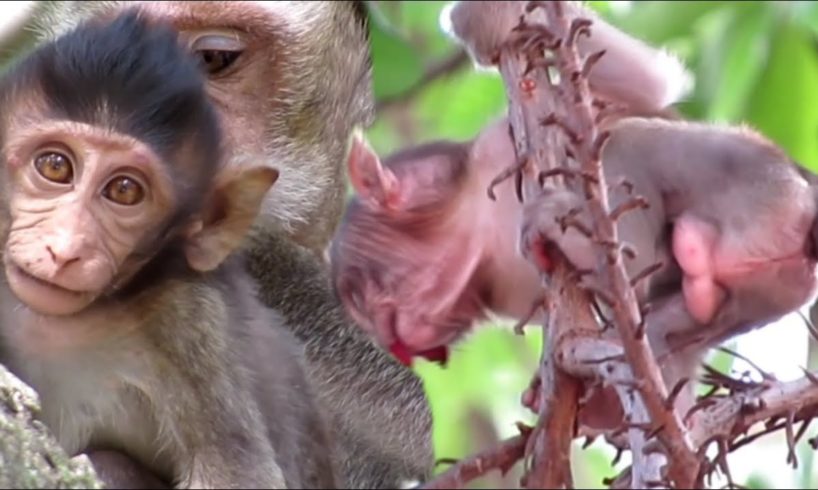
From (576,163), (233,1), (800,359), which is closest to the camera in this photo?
(576,163)

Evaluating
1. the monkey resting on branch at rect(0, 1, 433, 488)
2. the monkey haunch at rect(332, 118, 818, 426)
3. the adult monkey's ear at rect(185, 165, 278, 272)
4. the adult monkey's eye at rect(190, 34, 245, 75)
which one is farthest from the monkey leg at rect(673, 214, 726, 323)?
the adult monkey's eye at rect(190, 34, 245, 75)

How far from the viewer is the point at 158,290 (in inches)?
102

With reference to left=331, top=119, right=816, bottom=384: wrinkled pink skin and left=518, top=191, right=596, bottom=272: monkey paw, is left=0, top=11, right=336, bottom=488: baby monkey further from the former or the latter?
left=518, top=191, right=596, bottom=272: monkey paw

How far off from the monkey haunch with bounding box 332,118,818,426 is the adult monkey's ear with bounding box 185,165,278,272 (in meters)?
0.15

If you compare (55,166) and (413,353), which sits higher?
(55,166)

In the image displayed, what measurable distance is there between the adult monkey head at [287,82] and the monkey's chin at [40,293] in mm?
1061

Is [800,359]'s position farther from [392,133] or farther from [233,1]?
[392,133]

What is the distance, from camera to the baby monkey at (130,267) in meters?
2.47

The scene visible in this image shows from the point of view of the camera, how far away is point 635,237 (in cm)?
239

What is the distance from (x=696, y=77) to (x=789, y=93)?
0.23 m

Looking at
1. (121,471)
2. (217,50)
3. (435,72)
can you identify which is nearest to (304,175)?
(217,50)

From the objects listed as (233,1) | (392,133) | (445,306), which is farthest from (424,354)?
(392,133)

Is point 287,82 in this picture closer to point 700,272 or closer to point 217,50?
point 217,50

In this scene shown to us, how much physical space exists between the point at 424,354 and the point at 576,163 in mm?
792
